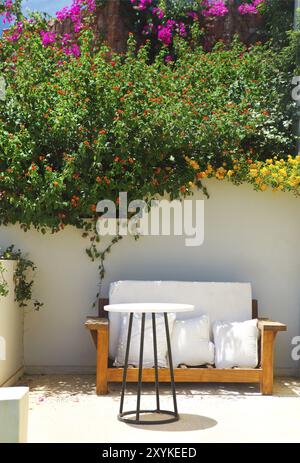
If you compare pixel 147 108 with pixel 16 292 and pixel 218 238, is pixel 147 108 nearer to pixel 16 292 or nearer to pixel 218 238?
pixel 218 238

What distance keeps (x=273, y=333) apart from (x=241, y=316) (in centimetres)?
56

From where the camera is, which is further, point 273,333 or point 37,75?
point 37,75

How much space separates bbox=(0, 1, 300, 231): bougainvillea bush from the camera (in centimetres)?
626

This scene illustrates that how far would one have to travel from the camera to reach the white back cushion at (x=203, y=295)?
20.2ft

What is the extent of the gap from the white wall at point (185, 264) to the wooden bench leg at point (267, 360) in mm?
899

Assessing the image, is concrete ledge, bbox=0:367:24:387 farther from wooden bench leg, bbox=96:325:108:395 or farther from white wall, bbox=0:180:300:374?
wooden bench leg, bbox=96:325:108:395

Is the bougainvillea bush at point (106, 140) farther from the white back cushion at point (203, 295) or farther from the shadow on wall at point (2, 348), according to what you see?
the shadow on wall at point (2, 348)

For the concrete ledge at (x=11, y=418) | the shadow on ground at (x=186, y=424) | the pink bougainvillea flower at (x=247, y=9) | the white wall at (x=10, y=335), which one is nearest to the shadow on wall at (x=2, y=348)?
the white wall at (x=10, y=335)

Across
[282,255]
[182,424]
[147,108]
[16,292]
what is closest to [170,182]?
[147,108]

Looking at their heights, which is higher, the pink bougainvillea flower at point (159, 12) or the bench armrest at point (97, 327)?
the pink bougainvillea flower at point (159, 12)

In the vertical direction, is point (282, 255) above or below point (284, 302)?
above

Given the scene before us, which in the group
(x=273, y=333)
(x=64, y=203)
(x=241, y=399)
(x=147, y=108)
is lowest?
(x=241, y=399)

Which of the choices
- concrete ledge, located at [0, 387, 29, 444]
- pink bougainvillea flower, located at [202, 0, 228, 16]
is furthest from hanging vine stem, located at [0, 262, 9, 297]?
pink bougainvillea flower, located at [202, 0, 228, 16]

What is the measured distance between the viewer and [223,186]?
6.68 meters
